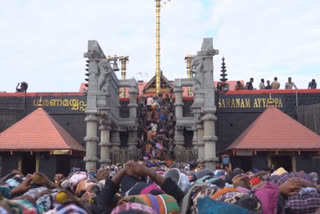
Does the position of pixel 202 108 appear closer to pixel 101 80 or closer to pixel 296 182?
pixel 101 80

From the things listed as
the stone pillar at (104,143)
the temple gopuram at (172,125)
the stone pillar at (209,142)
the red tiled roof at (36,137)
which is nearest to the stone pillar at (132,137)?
the temple gopuram at (172,125)

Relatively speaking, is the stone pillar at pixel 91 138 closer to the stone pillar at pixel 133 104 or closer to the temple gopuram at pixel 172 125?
the temple gopuram at pixel 172 125

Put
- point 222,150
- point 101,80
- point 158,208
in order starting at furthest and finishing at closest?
point 222,150
point 101,80
point 158,208

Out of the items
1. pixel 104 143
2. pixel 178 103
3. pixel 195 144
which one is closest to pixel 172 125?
pixel 178 103

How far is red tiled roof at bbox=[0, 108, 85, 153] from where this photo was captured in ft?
71.0

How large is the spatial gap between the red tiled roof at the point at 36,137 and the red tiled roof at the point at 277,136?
8.75 m

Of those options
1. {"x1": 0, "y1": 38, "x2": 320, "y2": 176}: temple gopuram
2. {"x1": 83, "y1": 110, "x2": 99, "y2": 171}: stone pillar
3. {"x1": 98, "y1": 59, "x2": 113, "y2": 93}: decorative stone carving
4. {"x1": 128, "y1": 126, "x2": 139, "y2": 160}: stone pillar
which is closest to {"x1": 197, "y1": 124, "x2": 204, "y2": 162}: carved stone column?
{"x1": 0, "y1": 38, "x2": 320, "y2": 176}: temple gopuram

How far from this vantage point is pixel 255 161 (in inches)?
862

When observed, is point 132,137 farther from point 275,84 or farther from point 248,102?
point 275,84

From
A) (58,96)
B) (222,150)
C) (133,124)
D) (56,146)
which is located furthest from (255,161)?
A: (58,96)

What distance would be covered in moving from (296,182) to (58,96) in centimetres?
2280

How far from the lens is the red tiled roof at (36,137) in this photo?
852 inches

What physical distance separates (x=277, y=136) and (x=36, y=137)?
12250 mm

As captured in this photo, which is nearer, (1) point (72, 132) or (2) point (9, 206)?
(2) point (9, 206)
